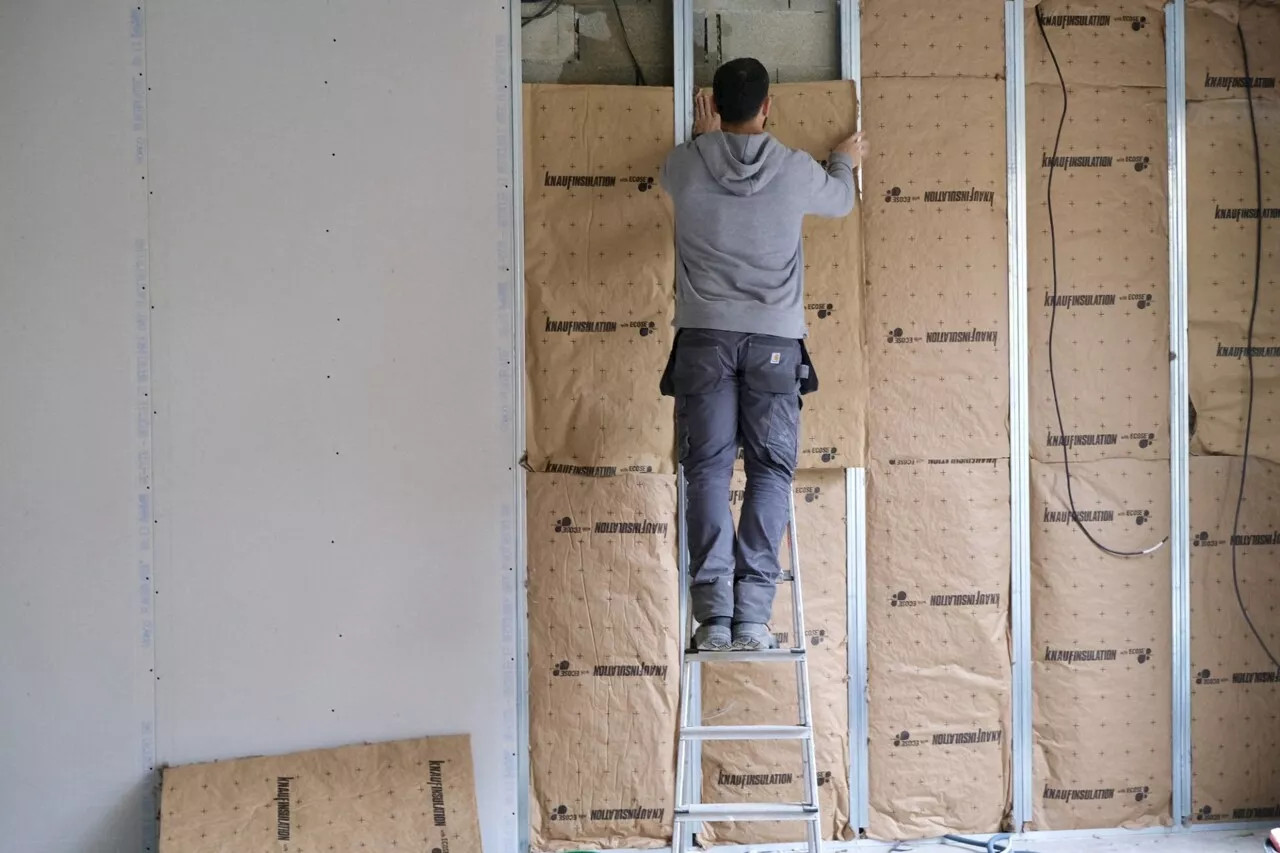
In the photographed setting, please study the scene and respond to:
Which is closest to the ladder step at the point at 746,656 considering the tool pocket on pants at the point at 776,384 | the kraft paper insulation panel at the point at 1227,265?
the tool pocket on pants at the point at 776,384

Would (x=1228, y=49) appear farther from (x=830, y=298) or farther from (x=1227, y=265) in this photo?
(x=830, y=298)

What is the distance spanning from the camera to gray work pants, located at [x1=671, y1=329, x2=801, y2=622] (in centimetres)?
276

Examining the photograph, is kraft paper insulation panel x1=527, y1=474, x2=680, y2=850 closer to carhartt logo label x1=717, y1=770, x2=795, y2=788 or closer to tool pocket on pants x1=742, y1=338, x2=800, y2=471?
carhartt logo label x1=717, y1=770, x2=795, y2=788

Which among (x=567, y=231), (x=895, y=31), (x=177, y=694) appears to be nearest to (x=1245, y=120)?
(x=895, y=31)

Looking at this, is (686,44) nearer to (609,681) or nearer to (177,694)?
(609,681)

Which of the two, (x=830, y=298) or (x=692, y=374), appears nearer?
(x=692, y=374)

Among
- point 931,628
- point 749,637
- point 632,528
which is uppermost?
point 632,528

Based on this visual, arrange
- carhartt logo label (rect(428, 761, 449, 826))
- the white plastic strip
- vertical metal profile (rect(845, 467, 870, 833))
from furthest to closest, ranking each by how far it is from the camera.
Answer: vertical metal profile (rect(845, 467, 870, 833))
the white plastic strip
carhartt logo label (rect(428, 761, 449, 826))

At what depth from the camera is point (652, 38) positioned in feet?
10.8

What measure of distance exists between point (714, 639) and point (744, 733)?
14.4 inches

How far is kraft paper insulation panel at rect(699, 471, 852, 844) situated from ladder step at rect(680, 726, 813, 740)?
45cm

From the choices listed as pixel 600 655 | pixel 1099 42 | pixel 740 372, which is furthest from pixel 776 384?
pixel 1099 42

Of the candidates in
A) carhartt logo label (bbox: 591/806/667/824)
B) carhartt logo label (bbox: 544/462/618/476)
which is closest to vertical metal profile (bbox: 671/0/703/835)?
carhartt logo label (bbox: 591/806/667/824)

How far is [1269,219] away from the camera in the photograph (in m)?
3.46
